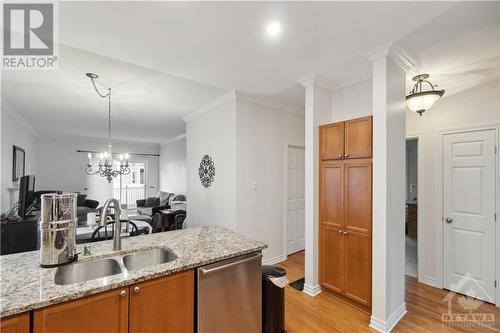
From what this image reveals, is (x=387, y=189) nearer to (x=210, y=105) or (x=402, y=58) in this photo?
(x=402, y=58)

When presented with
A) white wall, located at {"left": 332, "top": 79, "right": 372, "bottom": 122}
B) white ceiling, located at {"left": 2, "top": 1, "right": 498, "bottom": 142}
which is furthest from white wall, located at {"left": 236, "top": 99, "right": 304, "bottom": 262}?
white wall, located at {"left": 332, "top": 79, "right": 372, "bottom": 122}

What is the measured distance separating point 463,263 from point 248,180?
9.58 ft

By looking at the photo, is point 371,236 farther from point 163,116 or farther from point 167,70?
point 163,116

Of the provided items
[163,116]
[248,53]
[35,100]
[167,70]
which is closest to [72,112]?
[35,100]

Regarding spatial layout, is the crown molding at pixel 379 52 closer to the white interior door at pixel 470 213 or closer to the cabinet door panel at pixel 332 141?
the cabinet door panel at pixel 332 141

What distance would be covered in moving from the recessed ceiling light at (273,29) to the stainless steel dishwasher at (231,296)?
6.12ft

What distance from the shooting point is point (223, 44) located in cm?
219

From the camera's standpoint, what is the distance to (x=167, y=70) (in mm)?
2756

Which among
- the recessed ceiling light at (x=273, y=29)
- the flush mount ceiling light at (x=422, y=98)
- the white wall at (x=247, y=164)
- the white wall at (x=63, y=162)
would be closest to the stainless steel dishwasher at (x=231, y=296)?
→ the white wall at (x=247, y=164)

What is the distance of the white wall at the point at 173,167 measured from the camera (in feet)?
24.1

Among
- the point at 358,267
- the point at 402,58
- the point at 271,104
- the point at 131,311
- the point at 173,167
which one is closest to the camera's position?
the point at 131,311
